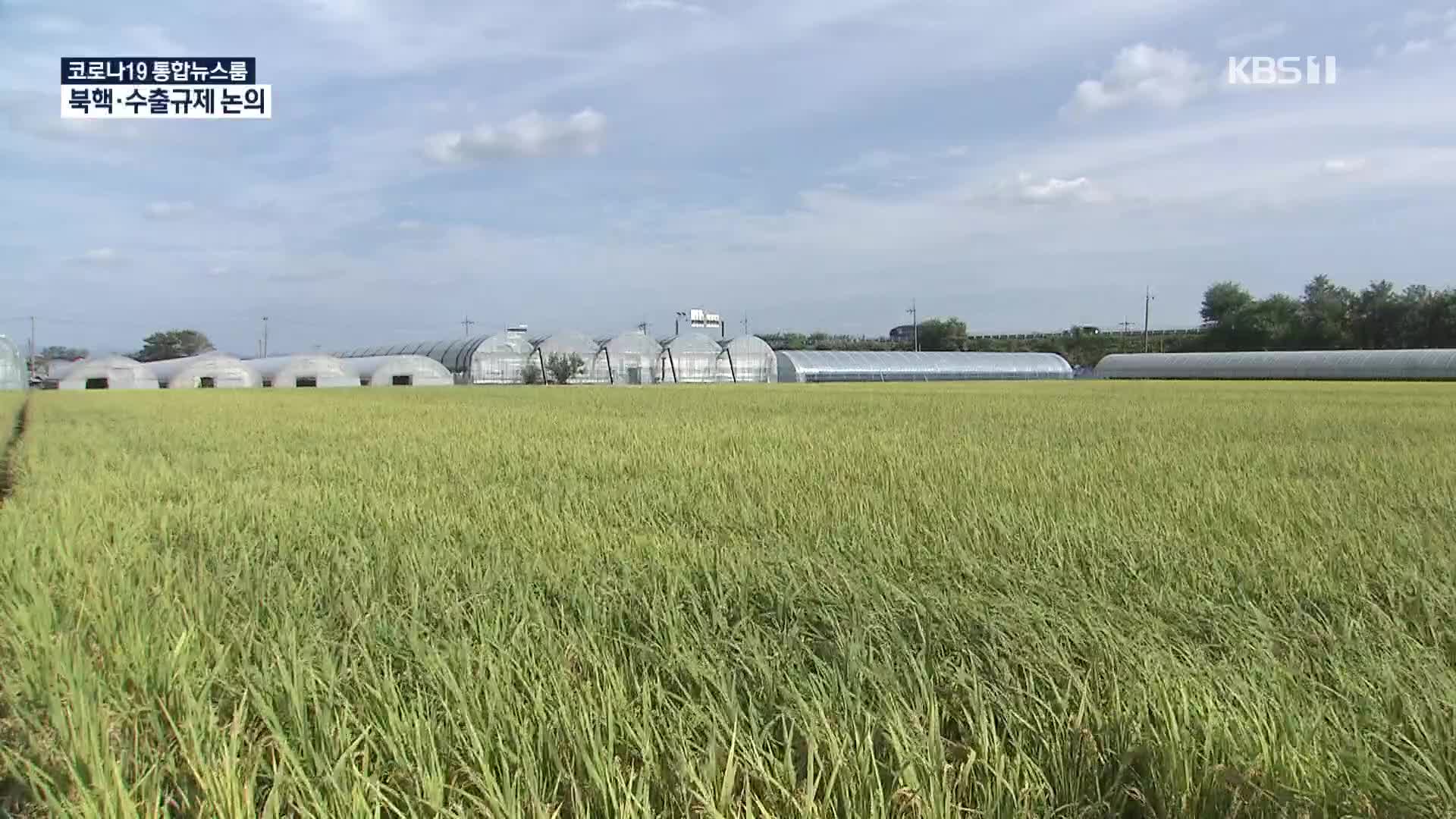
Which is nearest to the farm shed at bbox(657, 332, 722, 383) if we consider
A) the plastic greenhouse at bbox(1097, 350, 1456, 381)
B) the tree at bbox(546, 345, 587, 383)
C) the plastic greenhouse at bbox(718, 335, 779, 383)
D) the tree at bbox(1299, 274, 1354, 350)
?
the plastic greenhouse at bbox(718, 335, 779, 383)

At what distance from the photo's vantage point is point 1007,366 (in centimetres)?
5438

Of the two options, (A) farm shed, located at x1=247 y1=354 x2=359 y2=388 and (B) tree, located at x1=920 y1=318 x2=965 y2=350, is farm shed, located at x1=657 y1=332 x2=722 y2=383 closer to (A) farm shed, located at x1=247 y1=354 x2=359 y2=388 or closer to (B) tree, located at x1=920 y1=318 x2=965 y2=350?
(A) farm shed, located at x1=247 y1=354 x2=359 y2=388

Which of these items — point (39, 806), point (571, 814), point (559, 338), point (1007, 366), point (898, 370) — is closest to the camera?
point (571, 814)

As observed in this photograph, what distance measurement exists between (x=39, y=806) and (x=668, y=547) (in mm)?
1829

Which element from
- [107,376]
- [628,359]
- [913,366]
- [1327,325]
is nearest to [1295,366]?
[1327,325]

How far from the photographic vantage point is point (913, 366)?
51.4 metres

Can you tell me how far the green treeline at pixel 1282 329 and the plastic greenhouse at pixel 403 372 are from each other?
35694mm

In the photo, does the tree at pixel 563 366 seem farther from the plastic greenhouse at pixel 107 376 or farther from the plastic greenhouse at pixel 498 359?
the plastic greenhouse at pixel 107 376

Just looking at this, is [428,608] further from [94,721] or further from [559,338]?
[559,338]

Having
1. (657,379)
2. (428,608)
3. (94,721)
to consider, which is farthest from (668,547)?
(657,379)

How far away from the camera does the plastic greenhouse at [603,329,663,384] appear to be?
46938 mm

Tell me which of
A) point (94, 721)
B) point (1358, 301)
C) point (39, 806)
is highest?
point (1358, 301)

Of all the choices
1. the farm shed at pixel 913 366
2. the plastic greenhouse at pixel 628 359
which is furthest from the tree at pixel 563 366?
the farm shed at pixel 913 366

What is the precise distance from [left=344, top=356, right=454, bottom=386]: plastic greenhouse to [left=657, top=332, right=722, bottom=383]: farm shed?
1132cm
